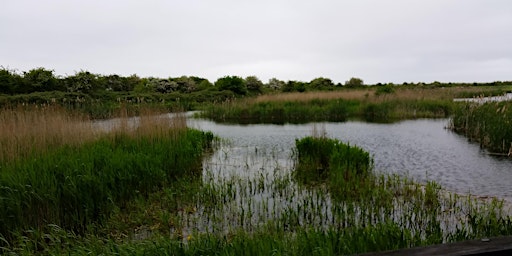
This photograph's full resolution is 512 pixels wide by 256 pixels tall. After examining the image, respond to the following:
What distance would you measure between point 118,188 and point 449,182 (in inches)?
254

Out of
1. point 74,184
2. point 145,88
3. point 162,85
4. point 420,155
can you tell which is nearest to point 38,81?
point 145,88

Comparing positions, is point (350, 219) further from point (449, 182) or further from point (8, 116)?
point (8, 116)

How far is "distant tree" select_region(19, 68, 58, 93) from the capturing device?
32.9 metres

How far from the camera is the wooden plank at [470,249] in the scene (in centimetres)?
157

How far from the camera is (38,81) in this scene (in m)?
33.9

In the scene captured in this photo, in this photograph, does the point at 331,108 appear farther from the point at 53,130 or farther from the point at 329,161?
the point at 53,130

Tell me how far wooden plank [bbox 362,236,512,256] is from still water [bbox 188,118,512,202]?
5482 millimetres

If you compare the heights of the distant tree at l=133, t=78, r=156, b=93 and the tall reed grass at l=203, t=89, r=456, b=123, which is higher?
the distant tree at l=133, t=78, r=156, b=93

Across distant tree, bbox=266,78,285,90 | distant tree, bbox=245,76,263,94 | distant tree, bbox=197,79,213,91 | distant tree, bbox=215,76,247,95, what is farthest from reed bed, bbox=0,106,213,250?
distant tree, bbox=266,78,285,90

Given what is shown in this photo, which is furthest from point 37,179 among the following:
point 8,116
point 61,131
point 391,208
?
point 391,208

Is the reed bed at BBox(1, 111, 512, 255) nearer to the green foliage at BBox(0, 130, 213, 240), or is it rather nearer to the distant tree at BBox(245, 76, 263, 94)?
the green foliage at BBox(0, 130, 213, 240)

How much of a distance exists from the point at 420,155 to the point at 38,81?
34.9 metres

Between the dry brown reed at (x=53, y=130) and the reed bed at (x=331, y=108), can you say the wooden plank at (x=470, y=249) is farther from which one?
the reed bed at (x=331, y=108)

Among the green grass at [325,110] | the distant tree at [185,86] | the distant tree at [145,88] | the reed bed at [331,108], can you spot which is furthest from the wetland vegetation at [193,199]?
the distant tree at [185,86]
